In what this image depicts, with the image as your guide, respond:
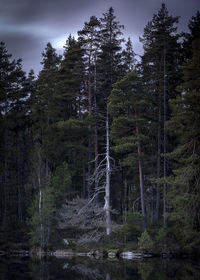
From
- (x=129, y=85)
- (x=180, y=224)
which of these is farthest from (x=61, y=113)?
(x=180, y=224)

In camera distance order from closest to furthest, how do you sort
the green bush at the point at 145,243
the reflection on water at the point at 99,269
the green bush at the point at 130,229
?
the reflection on water at the point at 99,269 < the green bush at the point at 145,243 < the green bush at the point at 130,229

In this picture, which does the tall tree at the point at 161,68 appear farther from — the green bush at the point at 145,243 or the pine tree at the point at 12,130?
the pine tree at the point at 12,130

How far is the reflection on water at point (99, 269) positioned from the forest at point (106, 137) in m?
3.24

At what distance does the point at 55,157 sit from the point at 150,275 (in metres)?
19.3

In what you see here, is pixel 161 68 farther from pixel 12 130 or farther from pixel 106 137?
pixel 12 130

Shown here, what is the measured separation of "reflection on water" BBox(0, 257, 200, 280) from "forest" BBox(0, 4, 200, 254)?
3241 mm

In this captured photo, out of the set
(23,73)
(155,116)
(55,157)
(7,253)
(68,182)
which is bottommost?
(7,253)

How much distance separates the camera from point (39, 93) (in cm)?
3700

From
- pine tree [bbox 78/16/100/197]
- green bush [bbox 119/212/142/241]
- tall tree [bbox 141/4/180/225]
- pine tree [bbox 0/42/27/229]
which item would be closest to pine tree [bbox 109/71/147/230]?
green bush [bbox 119/212/142/241]

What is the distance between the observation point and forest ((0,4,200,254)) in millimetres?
25859

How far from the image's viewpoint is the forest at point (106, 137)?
25859mm

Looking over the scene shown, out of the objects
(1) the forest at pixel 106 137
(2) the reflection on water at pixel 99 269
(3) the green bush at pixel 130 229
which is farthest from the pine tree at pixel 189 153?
(3) the green bush at pixel 130 229

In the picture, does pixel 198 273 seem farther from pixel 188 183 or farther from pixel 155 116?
pixel 155 116

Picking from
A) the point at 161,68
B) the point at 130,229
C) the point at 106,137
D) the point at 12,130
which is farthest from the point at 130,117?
the point at 12,130
